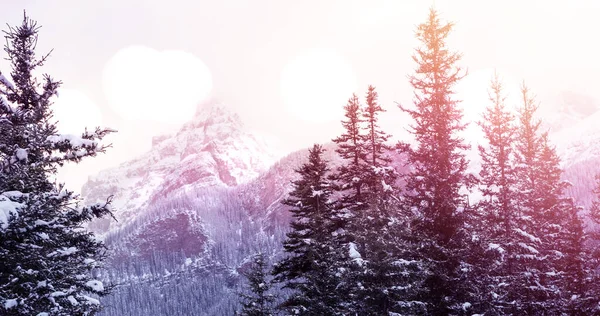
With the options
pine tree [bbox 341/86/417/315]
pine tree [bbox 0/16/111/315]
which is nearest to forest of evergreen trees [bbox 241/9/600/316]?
pine tree [bbox 341/86/417/315]

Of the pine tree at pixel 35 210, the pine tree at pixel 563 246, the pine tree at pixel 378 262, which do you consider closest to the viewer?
the pine tree at pixel 35 210

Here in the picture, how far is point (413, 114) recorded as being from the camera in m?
18.9

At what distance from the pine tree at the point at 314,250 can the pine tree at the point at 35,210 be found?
823 centimetres

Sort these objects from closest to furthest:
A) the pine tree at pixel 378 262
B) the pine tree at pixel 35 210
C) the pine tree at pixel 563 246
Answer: the pine tree at pixel 35 210 < the pine tree at pixel 378 262 < the pine tree at pixel 563 246

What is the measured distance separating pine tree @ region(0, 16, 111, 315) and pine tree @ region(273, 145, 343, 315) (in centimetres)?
823

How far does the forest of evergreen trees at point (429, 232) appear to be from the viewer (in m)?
16.0

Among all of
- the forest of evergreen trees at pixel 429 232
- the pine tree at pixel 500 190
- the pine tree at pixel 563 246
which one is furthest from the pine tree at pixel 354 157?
the pine tree at pixel 563 246

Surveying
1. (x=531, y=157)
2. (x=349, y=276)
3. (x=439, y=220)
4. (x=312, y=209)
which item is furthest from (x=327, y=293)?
(x=531, y=157)

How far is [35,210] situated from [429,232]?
1413 cm

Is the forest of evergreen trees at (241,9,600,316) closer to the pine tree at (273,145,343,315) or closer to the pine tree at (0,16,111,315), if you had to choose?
the pine tree at (273,145,343,315)

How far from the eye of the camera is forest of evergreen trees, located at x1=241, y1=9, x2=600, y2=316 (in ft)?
52.6

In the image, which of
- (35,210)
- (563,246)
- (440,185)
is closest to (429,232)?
(440,185)

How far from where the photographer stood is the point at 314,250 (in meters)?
18.4

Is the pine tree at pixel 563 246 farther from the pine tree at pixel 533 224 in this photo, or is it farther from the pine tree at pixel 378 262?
the pine tree at pixel 378 262
